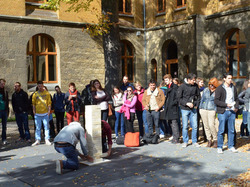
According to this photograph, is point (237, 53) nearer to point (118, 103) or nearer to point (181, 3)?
point (181, 3)

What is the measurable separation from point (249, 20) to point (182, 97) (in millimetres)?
10762

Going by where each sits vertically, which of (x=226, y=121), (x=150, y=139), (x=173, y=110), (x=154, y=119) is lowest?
(x=150, y=139)

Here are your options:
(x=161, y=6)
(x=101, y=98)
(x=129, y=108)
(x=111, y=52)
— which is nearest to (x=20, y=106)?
(x=101, y=98)

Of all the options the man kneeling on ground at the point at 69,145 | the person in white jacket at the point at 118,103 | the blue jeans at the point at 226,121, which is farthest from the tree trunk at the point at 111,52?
the man kneeling on ground at the point at 69,145

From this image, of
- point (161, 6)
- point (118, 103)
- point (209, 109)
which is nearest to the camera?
point (209, 109)

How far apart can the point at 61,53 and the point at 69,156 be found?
13354 mm

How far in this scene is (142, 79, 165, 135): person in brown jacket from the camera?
10047 mm

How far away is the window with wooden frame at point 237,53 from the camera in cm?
1866

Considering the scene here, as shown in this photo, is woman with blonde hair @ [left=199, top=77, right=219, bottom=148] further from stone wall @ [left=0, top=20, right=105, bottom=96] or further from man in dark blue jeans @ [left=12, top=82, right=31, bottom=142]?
stone wall @ [left=0, top=20, right=105, bottom=96]

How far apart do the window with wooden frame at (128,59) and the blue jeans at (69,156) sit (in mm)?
16799

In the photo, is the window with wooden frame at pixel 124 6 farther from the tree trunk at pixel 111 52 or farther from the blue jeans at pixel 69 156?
the blue jeans at pixel 69 156

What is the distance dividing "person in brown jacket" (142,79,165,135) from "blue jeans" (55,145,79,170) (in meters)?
3.72

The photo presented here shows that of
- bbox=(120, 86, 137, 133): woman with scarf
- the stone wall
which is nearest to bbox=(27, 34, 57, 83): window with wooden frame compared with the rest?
the stone wall

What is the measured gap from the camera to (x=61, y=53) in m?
19.4
